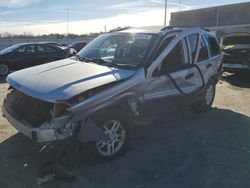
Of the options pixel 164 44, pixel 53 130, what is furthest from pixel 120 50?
pixel 53 130

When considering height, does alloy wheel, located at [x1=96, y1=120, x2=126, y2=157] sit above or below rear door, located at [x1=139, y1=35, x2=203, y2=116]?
below

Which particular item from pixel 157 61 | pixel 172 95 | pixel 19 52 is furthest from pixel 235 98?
pixel 19 52

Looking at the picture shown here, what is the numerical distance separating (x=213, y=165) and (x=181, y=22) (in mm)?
61749

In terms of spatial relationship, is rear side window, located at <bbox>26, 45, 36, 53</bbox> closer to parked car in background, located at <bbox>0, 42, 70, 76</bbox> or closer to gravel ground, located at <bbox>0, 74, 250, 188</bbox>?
parked car in background, located at <bbox>0, 42, 70, 76</bbox>

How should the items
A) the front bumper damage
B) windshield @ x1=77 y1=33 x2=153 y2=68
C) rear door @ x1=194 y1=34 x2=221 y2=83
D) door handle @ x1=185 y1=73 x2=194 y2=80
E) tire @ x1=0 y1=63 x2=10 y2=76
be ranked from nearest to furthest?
the front bumper damage
windshield @ x1=77 y1=33 x2=153 y2=68
door handle @ x1=185 y1=73 x2=194 y2=80
rear door @ x1=194 y1=34 x2=221 y2=83
tire @ x1=0 y1=63 x2=10 y2=76

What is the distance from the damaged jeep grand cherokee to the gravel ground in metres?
0.40

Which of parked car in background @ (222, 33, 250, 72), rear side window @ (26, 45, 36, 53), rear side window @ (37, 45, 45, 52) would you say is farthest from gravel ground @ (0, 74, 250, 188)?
rear side window @ (37, 45, 45, 52)

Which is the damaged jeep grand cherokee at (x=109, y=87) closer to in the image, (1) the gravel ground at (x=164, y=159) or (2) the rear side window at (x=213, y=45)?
(1) the gravel ground at (x=164, y=159)

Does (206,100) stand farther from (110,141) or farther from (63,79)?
(63,79)

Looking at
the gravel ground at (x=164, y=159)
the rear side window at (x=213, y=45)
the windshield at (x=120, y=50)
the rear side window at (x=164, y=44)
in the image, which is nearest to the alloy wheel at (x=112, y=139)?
the gravel ground at (x=164, y=159)

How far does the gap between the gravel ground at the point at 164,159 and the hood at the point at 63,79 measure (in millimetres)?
761

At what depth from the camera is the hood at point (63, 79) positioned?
4191 mm

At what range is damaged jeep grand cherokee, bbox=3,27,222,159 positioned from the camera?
13.8ft

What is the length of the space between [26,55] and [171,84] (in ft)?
34.0
